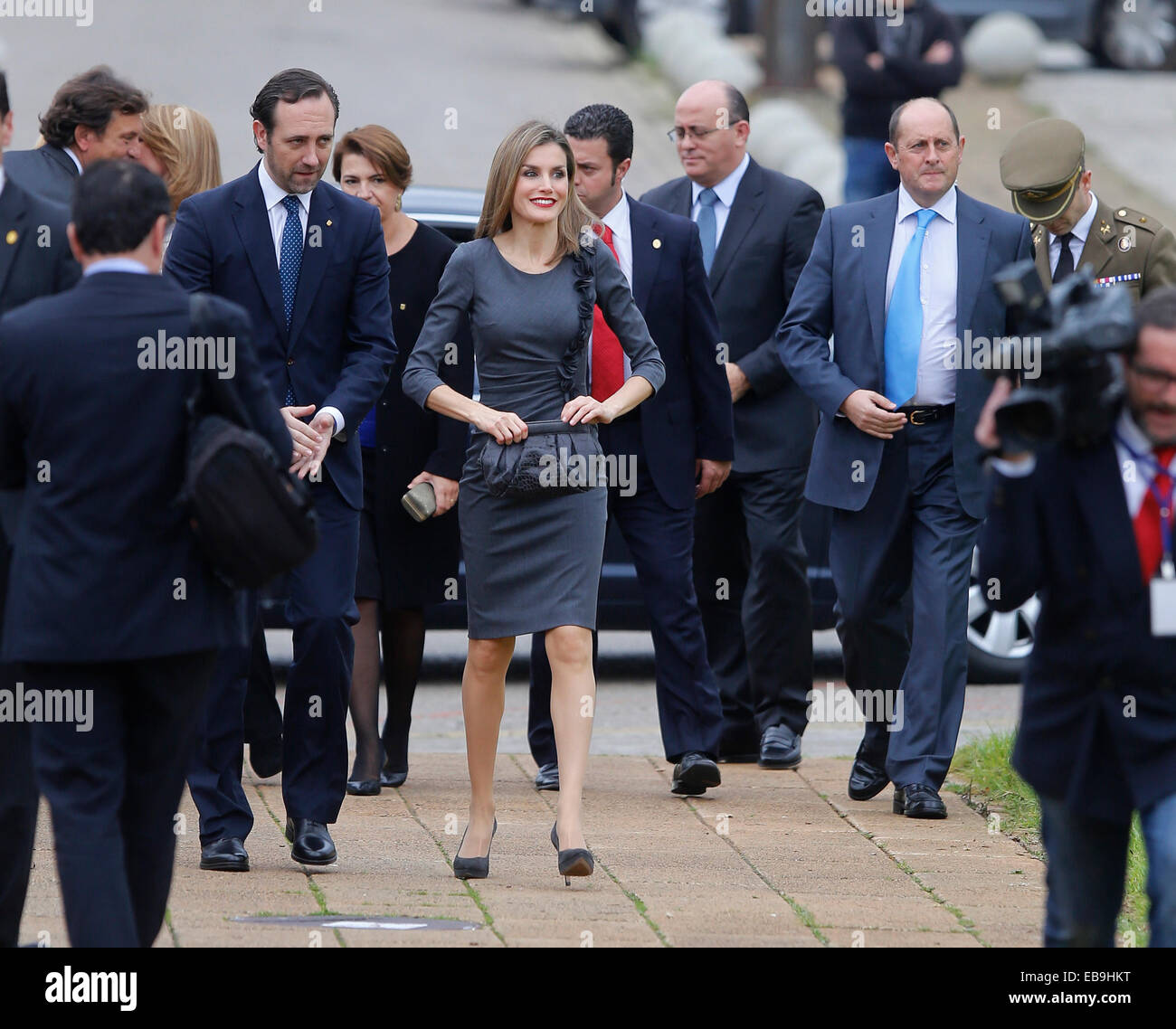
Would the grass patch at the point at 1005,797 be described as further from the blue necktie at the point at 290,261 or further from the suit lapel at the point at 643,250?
the blue necktie at the point at 290,261

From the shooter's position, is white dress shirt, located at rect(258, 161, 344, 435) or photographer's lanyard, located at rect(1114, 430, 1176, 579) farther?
white dress shirt, located at rect(258, 161, 344, 435)

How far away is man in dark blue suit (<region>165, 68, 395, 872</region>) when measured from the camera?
20.3 ft

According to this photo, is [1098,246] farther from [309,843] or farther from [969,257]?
[309,843]

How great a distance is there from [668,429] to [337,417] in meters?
1.60

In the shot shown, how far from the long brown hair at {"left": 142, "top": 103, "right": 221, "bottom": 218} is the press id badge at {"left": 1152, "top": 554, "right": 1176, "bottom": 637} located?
3.96 metres

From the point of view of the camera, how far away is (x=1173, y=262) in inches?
288

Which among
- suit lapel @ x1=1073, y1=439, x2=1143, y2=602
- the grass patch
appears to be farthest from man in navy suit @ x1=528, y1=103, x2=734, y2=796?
suit lapel @ x1=1073, y1=439, x2=1143, y2=602

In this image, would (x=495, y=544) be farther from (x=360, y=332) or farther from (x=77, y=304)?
(x=77, y=304)

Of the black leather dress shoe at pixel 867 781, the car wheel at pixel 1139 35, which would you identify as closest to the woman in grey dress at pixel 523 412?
the black leather dress shoe at pixel 867 781

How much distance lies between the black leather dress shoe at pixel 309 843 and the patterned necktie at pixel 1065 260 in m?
3.30

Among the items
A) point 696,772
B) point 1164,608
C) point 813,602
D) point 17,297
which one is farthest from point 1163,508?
point 813,602

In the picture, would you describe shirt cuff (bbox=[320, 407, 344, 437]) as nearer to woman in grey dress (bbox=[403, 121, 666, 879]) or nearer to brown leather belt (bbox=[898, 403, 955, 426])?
woman in grey dress (bbox=[403, 121, 666, 879])

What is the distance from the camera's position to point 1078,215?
7.40m
